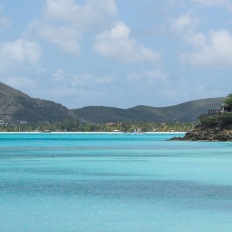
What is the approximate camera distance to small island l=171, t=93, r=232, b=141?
5409 inches

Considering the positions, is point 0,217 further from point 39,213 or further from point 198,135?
point 198,135

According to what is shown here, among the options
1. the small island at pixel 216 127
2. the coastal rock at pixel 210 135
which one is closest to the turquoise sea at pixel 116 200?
the coastal rock at pixel 210 135

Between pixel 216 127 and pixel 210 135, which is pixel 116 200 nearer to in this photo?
pixel 210 135

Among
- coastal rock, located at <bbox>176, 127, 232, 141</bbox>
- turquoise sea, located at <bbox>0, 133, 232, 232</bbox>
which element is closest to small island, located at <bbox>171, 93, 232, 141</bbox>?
coastal rock, located at <bbox>176, 127, 232, 141</bbox>

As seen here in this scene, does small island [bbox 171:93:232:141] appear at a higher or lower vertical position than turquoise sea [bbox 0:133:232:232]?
higher

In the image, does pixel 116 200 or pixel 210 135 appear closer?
pixel 116 200

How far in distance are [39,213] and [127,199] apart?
715 cm

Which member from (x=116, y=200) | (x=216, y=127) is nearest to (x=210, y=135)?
(x=216, y=127)

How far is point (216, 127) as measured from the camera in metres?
143

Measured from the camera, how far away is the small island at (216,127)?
137 meters

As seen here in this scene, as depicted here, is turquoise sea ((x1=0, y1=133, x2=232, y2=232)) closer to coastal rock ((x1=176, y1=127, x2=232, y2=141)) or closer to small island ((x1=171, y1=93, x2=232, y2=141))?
coastal rock ((x1=176, y1=127, x2=232, y2=141))

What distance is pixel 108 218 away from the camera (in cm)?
2941

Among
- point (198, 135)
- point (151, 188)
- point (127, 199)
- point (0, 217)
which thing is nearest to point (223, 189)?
point (151, 188)

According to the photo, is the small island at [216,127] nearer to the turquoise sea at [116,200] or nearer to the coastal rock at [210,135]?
the coastal rock at [210,135]
